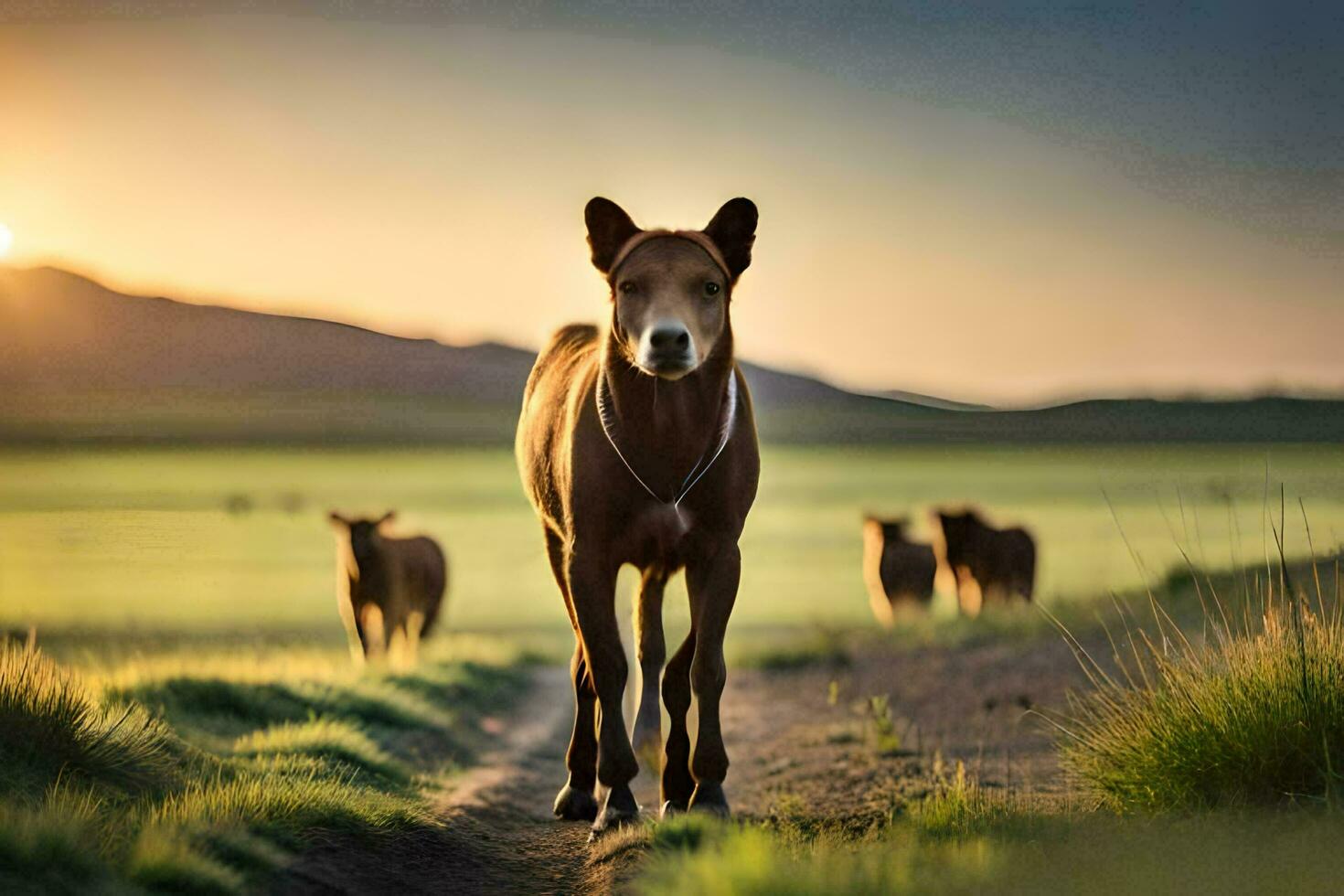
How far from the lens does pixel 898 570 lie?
81.1 ft

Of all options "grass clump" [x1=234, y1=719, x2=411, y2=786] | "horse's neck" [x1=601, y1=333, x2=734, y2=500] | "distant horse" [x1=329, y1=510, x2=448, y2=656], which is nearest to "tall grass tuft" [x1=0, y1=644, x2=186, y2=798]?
"grass clump" [x1=234, y1=719, x2=411, y2=786]

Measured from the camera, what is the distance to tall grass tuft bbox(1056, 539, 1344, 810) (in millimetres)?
7039

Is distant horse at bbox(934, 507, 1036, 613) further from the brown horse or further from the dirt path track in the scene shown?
the brown horse

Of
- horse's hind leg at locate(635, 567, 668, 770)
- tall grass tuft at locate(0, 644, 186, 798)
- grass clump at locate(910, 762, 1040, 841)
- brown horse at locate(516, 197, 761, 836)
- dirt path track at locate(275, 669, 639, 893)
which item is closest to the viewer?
dirt path track at locate(275, 669, 639, 893)

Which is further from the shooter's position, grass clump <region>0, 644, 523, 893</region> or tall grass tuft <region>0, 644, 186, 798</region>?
tall grass tuft <region>0, 644, 186, 798</region>

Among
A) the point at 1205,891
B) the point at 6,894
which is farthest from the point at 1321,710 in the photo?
the point at 6,894

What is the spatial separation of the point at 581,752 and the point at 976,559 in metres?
17.5

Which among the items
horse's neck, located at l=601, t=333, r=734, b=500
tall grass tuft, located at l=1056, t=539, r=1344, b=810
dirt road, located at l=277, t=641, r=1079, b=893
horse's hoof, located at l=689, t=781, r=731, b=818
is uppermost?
horse's neck, located at l=601, t=333, r=734, b=500

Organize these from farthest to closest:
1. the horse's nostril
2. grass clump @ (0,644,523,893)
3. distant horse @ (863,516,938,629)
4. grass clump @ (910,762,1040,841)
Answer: distant horse @ (863,516,938,629), grass clump @ (910,762,1040,841), the horse's nostril, grass clump @ (0,644,523,893)

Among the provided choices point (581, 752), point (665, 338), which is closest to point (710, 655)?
point (581, 752)

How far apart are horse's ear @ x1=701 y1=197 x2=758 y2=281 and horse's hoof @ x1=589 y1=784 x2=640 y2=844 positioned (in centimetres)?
271

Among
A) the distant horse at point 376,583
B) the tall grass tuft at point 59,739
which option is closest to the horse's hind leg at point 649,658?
the tall grass tuft at point 59,739

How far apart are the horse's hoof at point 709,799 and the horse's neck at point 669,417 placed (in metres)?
1.47

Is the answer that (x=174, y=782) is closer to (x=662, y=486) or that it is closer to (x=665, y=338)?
(x=662, y=486)
